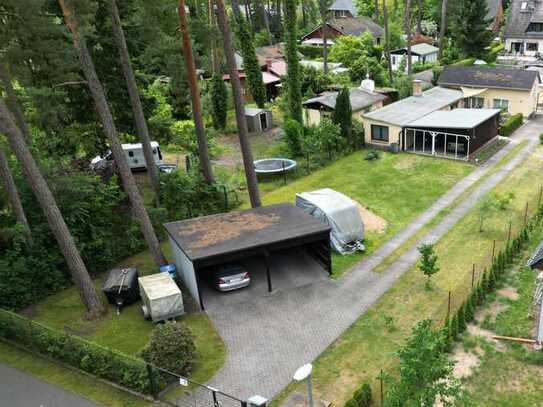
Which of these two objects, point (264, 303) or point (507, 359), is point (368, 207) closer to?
point (264, 303)

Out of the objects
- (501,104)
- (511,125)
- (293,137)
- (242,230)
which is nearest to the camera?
(242,230)

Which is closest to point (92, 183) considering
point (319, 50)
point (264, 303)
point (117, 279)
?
point (117, 279)

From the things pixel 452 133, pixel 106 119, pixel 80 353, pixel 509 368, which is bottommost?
pixel 509 368

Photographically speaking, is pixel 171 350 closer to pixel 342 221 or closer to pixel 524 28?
pixel 342 221

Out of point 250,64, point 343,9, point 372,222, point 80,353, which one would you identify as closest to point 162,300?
point 80,353

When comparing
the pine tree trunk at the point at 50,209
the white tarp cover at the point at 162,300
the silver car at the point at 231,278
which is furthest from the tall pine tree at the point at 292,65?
the pine tree trunk at the point at 50,209

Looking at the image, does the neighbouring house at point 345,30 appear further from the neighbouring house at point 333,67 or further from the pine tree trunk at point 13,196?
the pine tree trunk at point 13,196
